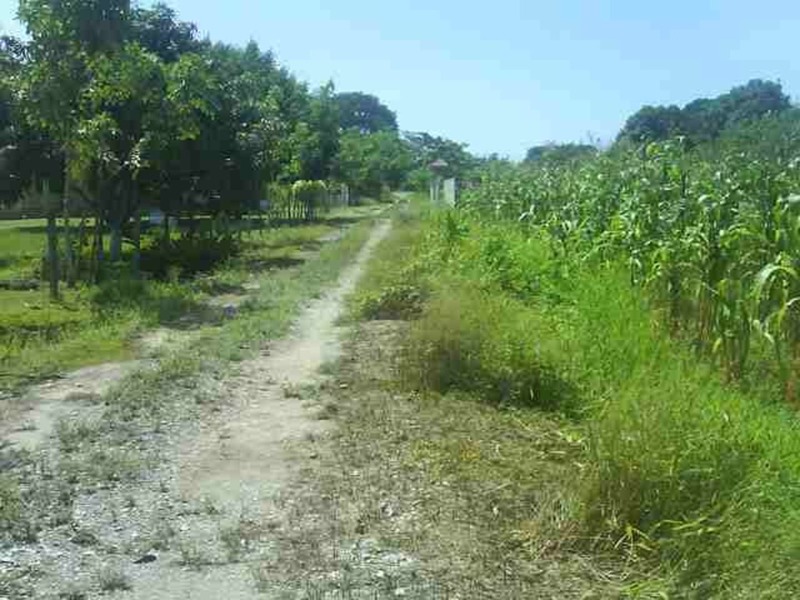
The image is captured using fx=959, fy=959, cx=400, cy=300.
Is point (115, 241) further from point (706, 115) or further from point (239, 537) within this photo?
point (239, 537)

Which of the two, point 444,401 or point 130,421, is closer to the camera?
point 130,421

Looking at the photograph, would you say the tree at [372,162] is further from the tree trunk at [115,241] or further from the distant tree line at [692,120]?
the distant tree line at [692,120]

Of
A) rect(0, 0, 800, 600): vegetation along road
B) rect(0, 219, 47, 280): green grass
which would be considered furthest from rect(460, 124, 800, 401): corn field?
rect(0, 219, 47, 280): green grass

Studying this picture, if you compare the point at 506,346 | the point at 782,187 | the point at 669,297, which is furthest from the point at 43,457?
the point at 782,187

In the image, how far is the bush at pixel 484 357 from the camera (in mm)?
7531

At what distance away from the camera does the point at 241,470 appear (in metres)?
6.04

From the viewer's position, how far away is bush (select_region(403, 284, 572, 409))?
7.53m

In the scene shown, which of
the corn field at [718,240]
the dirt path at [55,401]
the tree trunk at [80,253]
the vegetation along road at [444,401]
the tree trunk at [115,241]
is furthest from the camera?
the tree trunk at [115,241]

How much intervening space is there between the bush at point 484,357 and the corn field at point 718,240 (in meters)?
1.26

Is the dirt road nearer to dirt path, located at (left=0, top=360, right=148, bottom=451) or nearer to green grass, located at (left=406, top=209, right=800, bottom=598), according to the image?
dirt path, located at (left=0, top=360, right=148, bottom=451)

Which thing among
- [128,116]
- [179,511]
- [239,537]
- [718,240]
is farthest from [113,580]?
[128,116]

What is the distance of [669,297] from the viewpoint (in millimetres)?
8594

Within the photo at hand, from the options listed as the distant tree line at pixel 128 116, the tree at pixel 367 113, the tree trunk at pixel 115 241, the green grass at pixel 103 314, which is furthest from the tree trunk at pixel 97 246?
the tree at pixel 367 113

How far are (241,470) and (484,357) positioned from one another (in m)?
2.62
